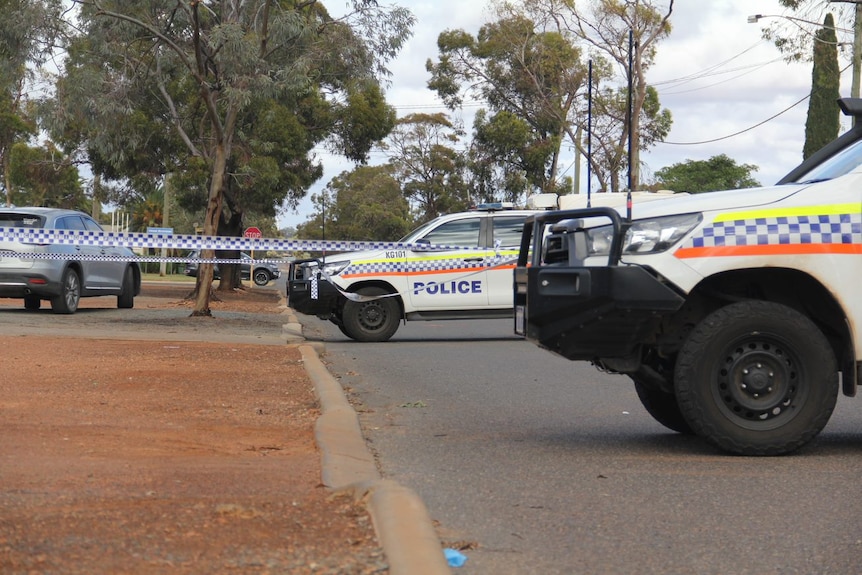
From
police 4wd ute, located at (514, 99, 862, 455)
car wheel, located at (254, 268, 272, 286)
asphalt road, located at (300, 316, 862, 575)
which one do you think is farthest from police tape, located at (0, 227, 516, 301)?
car wheel, located at (254, 268, 272, 286)

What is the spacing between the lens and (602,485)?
568cm

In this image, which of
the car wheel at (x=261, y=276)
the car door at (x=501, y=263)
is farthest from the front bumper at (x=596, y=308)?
the car wheel at (x=261, y=276)

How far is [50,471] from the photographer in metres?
5.35

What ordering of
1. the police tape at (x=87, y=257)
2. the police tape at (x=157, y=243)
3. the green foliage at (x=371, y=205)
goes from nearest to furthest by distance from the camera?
the police tape at (x=157, y=243)
the police tape at (x=87, y=257)
the green foliage at (x=371, y=205)

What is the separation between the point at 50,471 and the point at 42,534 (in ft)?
4.42

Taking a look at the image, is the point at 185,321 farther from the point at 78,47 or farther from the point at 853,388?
the point at 853,388

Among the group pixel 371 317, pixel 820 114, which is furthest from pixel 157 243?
pixel 820 114

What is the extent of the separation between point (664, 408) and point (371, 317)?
358 inches

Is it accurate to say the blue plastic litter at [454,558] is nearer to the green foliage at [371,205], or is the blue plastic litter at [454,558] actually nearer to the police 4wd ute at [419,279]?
the police 4wd ute at [419,279]

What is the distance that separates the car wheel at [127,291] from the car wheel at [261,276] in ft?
103

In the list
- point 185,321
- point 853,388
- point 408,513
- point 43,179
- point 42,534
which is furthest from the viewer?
point 43,179

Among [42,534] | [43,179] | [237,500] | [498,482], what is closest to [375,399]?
[498,482]

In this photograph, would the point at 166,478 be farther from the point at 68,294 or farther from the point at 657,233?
the point at 68,294

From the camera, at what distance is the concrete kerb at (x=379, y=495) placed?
12.5 ft
